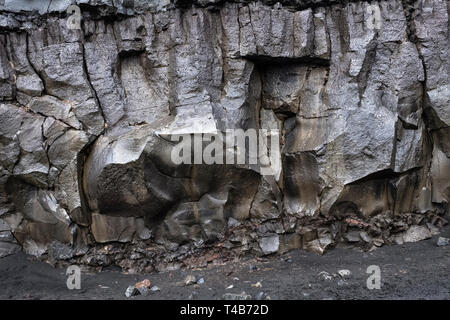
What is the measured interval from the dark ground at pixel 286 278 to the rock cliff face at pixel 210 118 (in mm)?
189

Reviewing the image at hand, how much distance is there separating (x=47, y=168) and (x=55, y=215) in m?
0.57

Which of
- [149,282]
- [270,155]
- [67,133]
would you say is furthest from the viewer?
[270,155]

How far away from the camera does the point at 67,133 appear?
487 cm

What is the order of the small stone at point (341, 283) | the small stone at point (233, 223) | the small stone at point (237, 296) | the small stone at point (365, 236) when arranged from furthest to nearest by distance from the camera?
1. the small stone at point (233, 223)
2. the small stone at point (365, 236)
3. the small stone at point (341, 283)
4. the small stone at point (237, 296)

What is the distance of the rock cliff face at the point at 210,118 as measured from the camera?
4.89m

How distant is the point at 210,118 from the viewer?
4.71m

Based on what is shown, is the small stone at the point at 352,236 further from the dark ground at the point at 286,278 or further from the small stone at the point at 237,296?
the small stone at the point at 237,296

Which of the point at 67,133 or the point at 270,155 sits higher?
the point at 67,133

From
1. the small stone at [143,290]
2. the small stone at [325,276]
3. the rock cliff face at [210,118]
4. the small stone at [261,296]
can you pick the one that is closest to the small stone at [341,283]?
the small stone at [325,276]

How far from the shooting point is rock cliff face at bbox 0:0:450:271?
16.1ft

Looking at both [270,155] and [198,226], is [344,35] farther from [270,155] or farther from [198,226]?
[198,226]

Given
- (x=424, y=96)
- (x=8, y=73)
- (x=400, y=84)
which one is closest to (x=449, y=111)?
(x=424, y=96)

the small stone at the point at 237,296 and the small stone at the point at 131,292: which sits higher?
the small stone at the point at 237,296

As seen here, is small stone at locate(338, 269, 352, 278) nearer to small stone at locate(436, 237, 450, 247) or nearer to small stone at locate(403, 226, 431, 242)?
small stone at locate(403, 226, 431, 242)
